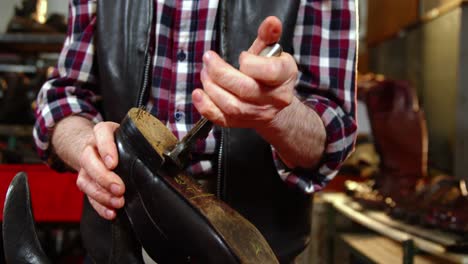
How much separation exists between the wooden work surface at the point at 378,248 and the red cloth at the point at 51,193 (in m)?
0.80

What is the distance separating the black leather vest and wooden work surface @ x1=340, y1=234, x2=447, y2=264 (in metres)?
0.59

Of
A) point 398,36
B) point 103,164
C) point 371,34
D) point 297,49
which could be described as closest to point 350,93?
point 297,49

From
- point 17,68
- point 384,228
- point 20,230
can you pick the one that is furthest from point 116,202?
point 17,68

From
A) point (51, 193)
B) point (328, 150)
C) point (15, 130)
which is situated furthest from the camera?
point (15, 130)

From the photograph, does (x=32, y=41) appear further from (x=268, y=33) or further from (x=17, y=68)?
(x=268, y=33)

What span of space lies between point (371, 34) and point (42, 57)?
2996 millimetres

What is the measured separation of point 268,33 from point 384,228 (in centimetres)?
113

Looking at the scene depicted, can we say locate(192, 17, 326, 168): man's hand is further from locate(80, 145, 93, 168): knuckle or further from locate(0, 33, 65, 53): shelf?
locate(0, 33, 65, 53): shelf

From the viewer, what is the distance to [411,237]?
1.29m

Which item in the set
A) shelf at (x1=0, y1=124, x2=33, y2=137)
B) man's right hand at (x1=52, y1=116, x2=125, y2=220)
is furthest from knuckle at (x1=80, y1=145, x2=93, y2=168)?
shelf at (x1=0, y1=124, x2=33, y2=137)

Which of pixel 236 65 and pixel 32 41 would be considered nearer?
pixel 236 65

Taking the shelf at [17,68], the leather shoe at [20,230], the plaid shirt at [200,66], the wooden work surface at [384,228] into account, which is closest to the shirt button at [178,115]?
the plaid shirt at [200,66]

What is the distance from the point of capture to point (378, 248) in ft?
5.06

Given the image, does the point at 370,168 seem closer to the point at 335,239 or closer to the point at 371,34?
the point at 335,239
